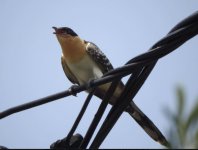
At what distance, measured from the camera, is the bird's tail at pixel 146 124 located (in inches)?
181

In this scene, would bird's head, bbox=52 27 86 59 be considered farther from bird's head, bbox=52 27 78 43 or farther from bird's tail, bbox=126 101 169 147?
bird's tail, bbox=126 101 169 147

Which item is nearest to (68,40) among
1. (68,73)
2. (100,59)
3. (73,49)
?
(73,49)

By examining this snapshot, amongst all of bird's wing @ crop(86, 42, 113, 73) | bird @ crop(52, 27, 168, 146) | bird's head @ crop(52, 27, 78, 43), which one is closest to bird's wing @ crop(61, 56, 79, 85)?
bird @ crop(52, 27, 168, 146)

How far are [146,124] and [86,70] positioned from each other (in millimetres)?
1808

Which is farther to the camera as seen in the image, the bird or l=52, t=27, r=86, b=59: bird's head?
l=52, t=27, r=86, b=59: bird's head

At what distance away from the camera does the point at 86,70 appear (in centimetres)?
631

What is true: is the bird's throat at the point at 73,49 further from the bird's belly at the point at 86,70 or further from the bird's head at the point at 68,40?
the bird's belly at the point at 86,70

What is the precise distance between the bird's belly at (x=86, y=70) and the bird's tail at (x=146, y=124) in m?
1.11

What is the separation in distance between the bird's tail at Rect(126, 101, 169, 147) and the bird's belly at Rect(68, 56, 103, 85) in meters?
1.11

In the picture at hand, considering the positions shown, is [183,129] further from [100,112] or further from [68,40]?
[68,40]

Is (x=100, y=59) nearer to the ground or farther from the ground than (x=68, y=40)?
nearer to the ground

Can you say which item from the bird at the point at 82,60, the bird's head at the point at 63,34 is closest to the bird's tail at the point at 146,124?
the bird at the point at 82,60

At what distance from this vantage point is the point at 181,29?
3.01 metres

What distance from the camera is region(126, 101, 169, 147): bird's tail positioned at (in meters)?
4.59
